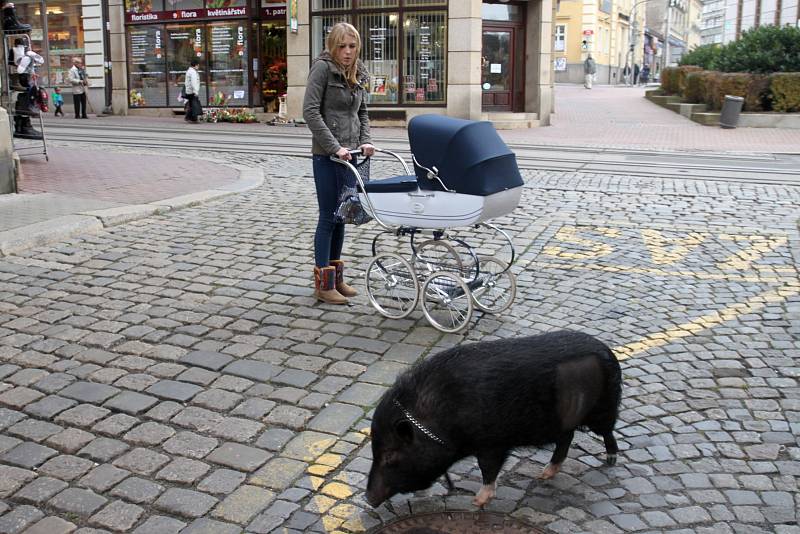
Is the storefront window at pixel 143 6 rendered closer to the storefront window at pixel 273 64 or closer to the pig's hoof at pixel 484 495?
the storefront window at pixel 273 64

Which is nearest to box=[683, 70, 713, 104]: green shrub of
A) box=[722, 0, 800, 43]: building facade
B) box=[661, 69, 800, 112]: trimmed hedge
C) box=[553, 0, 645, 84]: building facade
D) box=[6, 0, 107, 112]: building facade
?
box=[661, 69, 800, 112]: trimmed hedge

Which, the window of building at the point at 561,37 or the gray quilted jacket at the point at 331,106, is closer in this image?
the gray quilted jacket at the point at 331,106

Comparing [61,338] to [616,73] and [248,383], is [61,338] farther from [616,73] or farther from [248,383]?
[616,73]

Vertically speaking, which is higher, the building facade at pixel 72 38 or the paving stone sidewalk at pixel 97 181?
the building facade at pixel 72 38

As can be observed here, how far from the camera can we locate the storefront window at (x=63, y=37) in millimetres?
30031

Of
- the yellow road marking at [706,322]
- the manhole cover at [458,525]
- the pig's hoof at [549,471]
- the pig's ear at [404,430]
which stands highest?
the pig's ear at [404,430]

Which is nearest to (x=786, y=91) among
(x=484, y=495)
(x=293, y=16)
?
(x=293, y=16)

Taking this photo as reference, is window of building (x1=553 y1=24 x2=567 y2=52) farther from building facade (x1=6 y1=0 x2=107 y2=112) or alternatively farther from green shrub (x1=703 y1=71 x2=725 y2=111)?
building facade (x1=6 y1=0 x2=107 y2=112)

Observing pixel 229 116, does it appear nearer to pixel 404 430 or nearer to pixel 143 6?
pixel 143 6

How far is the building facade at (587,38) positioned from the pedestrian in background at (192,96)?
34195 mm

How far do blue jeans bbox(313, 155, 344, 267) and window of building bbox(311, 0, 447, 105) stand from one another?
1750cm

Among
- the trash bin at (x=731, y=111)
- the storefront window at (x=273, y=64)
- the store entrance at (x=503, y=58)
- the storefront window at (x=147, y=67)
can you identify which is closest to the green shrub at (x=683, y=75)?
the trash bin at (x=731, y=111)

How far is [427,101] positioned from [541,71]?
3503mm

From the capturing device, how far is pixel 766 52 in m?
24.0
